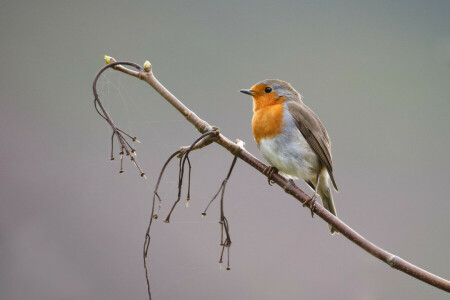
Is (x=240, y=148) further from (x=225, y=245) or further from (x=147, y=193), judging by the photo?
(x=147, y=193)

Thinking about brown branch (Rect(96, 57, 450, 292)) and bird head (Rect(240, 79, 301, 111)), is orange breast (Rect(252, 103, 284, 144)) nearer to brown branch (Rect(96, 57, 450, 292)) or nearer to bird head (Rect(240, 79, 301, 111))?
bird head (Rect(240, 79, 301, 111))

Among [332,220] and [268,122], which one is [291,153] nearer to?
[268,122]

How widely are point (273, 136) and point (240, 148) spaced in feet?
2.08

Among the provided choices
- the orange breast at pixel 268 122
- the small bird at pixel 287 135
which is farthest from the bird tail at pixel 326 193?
the orange breast at pixel 268 122

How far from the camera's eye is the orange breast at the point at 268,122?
5.26 feet

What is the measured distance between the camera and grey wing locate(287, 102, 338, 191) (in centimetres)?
161

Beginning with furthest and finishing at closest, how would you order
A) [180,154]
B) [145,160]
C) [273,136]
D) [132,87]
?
1. [132,87]
2. [145,160]
3. [273,136]
4. [180,154]

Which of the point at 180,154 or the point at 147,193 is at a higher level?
the point at 180,154

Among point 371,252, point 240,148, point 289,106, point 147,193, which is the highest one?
point 289,106

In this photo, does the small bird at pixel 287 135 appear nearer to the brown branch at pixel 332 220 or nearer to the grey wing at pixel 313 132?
the grey wing at pixel 313 132

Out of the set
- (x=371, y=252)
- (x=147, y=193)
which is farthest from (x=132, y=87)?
(x=371, y=252)

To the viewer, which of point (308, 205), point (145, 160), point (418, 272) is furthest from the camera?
point (145, 160)

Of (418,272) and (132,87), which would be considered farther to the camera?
(132,87)

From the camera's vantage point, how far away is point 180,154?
99 cm
